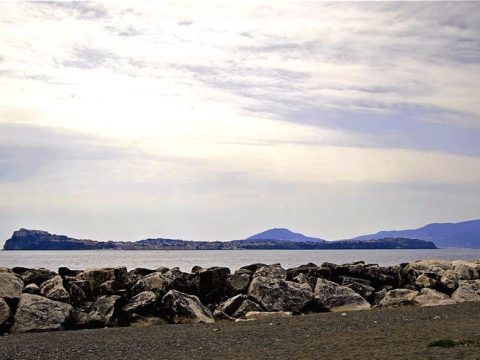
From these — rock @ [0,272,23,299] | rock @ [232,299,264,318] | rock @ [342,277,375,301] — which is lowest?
rock @ [232,299,264,318]

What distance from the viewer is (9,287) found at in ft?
79.8

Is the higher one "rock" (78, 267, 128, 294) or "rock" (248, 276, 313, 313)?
"rock" (78, 267, 128, 294)

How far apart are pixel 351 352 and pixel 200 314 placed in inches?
388

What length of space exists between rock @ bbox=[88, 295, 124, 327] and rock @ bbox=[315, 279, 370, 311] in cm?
880

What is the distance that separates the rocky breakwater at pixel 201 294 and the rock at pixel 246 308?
0.13ft

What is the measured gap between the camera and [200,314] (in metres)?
24.3

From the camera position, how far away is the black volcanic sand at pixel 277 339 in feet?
51.8

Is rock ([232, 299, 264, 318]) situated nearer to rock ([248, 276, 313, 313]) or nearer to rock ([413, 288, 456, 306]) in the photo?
rock ([248, 276, 313, 313])

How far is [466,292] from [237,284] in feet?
36.6

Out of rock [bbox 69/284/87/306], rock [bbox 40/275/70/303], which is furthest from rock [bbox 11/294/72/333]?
rock [bbox 69/284/87/306]

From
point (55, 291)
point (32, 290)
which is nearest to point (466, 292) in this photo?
point (55, 291)

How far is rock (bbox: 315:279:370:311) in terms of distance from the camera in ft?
89.8

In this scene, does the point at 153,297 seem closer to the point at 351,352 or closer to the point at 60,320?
the point at 60,320

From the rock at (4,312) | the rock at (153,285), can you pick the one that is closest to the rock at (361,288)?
the rock at (153,285)
